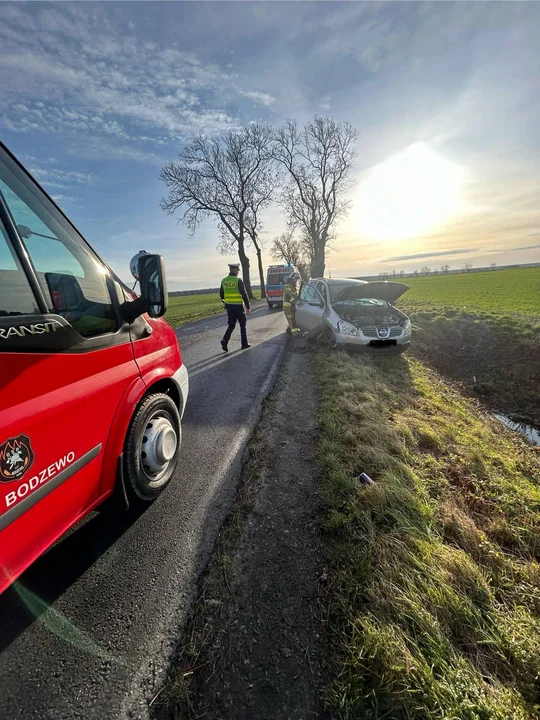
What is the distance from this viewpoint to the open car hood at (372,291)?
713 centimetres

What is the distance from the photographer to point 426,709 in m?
1.21

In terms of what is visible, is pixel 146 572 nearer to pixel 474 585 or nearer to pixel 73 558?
pixel 73 558

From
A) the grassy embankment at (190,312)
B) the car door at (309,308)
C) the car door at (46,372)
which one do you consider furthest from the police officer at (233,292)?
the grassy embankment at (190,312)

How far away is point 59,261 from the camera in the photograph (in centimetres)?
189

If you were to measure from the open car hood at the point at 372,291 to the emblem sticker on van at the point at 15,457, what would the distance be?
266 inches

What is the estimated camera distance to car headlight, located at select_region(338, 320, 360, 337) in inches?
252

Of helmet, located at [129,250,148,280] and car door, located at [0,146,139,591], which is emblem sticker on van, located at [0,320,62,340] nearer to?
car door, located at [0,146,139,591]

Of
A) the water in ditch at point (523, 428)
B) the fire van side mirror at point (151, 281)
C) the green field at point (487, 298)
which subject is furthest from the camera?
the green field at point (487, 298)

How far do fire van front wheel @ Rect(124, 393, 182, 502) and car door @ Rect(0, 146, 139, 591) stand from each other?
0.96 ft

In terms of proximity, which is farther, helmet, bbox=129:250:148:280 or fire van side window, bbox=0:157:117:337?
helmet, bbox=129:250:148:280

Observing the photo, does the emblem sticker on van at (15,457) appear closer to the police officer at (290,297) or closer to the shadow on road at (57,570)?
the shadow on road at (57,570)

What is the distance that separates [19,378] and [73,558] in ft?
4.66

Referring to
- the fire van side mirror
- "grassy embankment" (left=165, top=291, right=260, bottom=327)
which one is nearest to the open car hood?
the fire van side mirror

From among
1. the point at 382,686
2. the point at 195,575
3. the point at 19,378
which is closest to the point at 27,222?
the point at 19,378
